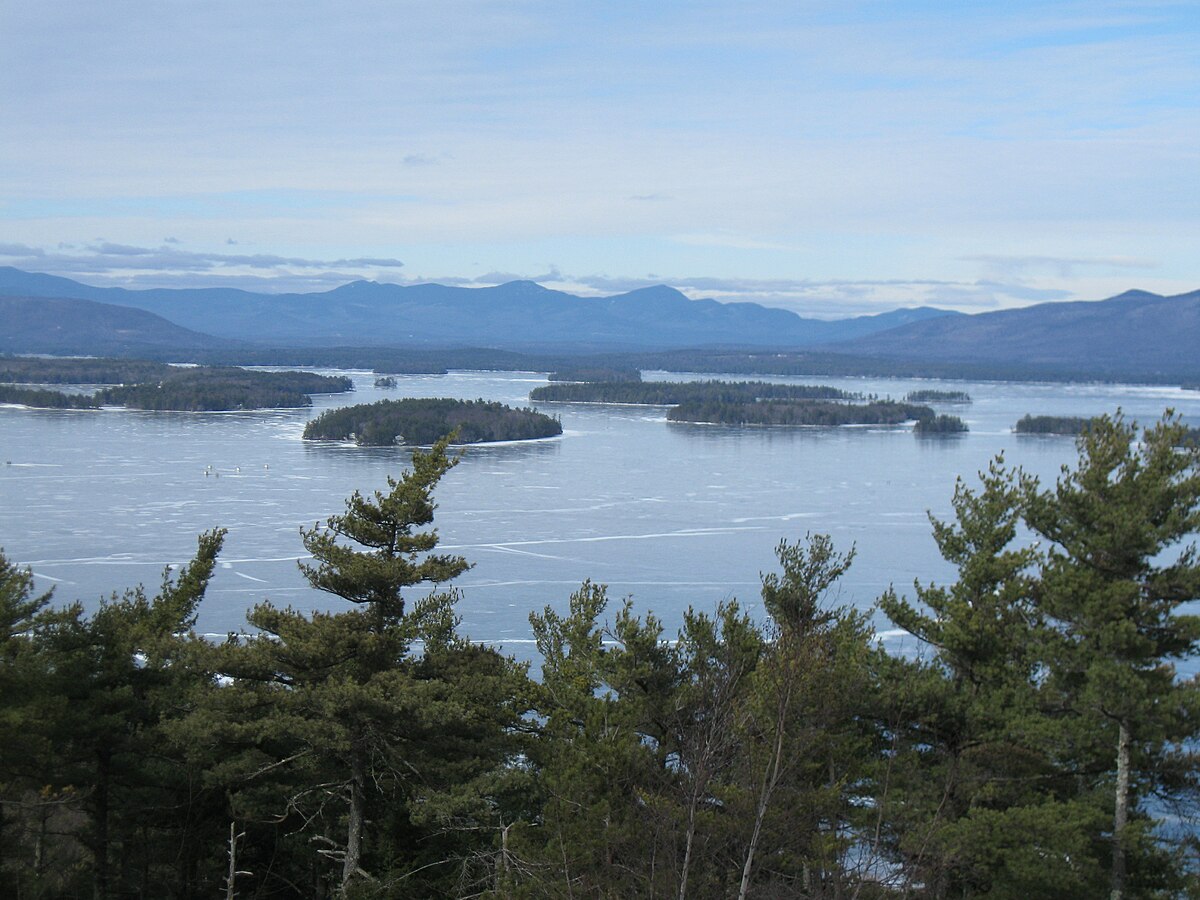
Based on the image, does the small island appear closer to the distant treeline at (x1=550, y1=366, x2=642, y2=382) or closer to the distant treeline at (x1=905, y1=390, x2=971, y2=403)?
A: the distant treeline at (x1=905, y1=390, x2=971, y2=403)

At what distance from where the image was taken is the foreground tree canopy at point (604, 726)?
26.8 ft

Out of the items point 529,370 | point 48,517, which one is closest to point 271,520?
point 48,517

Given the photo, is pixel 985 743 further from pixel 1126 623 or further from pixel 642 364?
pixel 642 364

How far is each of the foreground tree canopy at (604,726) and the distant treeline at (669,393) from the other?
7145 cm

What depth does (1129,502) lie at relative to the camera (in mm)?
9125

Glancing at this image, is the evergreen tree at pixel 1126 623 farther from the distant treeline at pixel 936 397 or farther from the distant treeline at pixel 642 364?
the distant treeline at pixel 642 364

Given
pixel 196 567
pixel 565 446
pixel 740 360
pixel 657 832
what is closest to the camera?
pixel 657 832

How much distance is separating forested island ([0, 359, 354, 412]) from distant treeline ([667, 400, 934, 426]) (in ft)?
76.2

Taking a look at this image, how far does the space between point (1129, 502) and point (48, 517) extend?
28537 millimetres

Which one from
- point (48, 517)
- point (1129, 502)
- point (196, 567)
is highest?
point (1129, 502)

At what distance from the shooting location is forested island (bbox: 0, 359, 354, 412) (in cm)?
7206

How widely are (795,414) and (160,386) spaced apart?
1531 inches

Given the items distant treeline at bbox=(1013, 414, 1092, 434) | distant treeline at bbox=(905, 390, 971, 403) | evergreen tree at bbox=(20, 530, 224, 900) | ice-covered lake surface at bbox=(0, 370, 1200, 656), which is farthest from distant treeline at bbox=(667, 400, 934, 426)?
evergreen tree at bbox=(20, 530, 224, 900)

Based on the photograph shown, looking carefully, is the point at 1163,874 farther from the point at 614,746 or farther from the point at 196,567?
the point at 196,567
